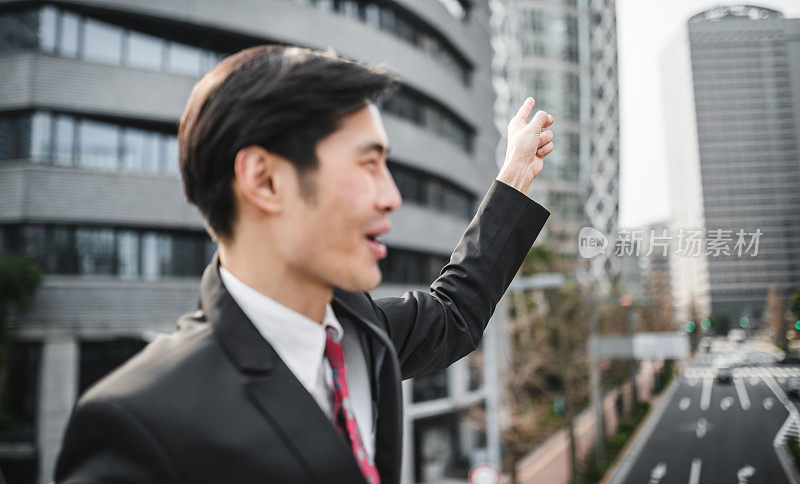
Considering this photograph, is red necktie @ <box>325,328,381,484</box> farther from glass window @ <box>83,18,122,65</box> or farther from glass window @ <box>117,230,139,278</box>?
glass window @ <box>83,18,122,65</box>

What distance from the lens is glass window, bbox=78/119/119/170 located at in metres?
11.1

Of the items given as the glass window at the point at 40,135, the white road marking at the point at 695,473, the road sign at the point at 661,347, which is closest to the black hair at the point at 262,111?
the road sign at the point at 661,347

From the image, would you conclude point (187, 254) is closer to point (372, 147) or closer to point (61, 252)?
point (61, 252)

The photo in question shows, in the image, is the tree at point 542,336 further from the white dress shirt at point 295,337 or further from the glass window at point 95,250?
the white dress shirt at point 295,337

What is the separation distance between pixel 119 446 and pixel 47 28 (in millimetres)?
13317

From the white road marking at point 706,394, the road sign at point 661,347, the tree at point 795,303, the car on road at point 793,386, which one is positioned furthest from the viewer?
the road sign at point 661,347

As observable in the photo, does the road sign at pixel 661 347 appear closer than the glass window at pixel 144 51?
Yes

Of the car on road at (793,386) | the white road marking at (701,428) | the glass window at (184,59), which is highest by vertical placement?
the glass window at (184,59)

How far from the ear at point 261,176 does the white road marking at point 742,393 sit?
3.73 metres

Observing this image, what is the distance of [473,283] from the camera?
1226mm

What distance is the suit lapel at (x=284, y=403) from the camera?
0.70m

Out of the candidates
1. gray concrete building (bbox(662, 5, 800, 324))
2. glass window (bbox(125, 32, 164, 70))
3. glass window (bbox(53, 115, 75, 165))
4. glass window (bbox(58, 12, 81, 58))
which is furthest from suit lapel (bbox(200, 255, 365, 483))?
glass window (bbox(58, 12, 81, 58))

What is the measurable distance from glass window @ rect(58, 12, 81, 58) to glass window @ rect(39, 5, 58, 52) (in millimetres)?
141

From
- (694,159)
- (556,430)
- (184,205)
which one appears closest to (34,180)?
(184,205)
